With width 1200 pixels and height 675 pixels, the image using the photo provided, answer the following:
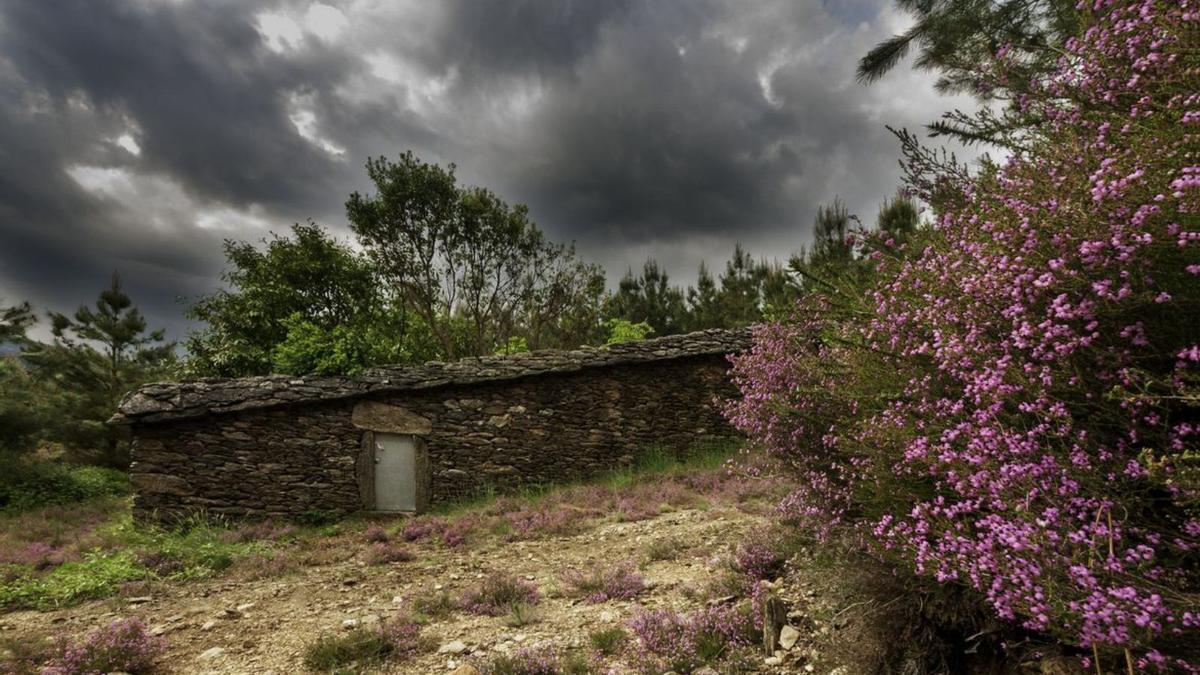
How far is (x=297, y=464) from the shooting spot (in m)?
Result: 9.54

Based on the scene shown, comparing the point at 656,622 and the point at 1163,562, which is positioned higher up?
the point at 1163,562

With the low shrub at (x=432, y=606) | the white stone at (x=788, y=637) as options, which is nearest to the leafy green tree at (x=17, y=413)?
the low shrub at (x=432, y=606)

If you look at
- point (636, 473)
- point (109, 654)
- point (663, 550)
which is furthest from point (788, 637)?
point (636, 473)

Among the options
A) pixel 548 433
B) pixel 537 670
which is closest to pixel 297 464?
pixel 548 433

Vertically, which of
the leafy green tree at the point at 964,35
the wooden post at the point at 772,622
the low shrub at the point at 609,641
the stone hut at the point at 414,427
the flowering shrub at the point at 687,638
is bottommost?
the low shrub at the point at 609,641

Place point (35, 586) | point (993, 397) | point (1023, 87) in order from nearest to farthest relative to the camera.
A: point (993, 397)
point (1023, 87)
point (35, 586)

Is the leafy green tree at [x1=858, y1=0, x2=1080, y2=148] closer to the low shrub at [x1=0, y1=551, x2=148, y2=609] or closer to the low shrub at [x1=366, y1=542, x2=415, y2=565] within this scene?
the low shrub at [x1=366, y1=542, x2=415, y2=565]

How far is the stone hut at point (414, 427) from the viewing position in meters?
8.95

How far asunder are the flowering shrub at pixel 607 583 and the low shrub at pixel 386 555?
2.77m

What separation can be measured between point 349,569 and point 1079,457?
7.40 m

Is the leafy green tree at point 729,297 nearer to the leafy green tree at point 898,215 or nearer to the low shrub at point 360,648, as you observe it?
the leafy green tree at point 898,215

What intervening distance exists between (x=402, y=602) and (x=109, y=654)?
2.21 meters

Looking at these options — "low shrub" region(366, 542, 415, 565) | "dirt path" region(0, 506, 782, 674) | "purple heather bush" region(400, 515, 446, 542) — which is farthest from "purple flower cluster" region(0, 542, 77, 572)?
"purple heather bush" region(400, 515, 446, 542)

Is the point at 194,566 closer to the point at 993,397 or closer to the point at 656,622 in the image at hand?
the point at 656,622
